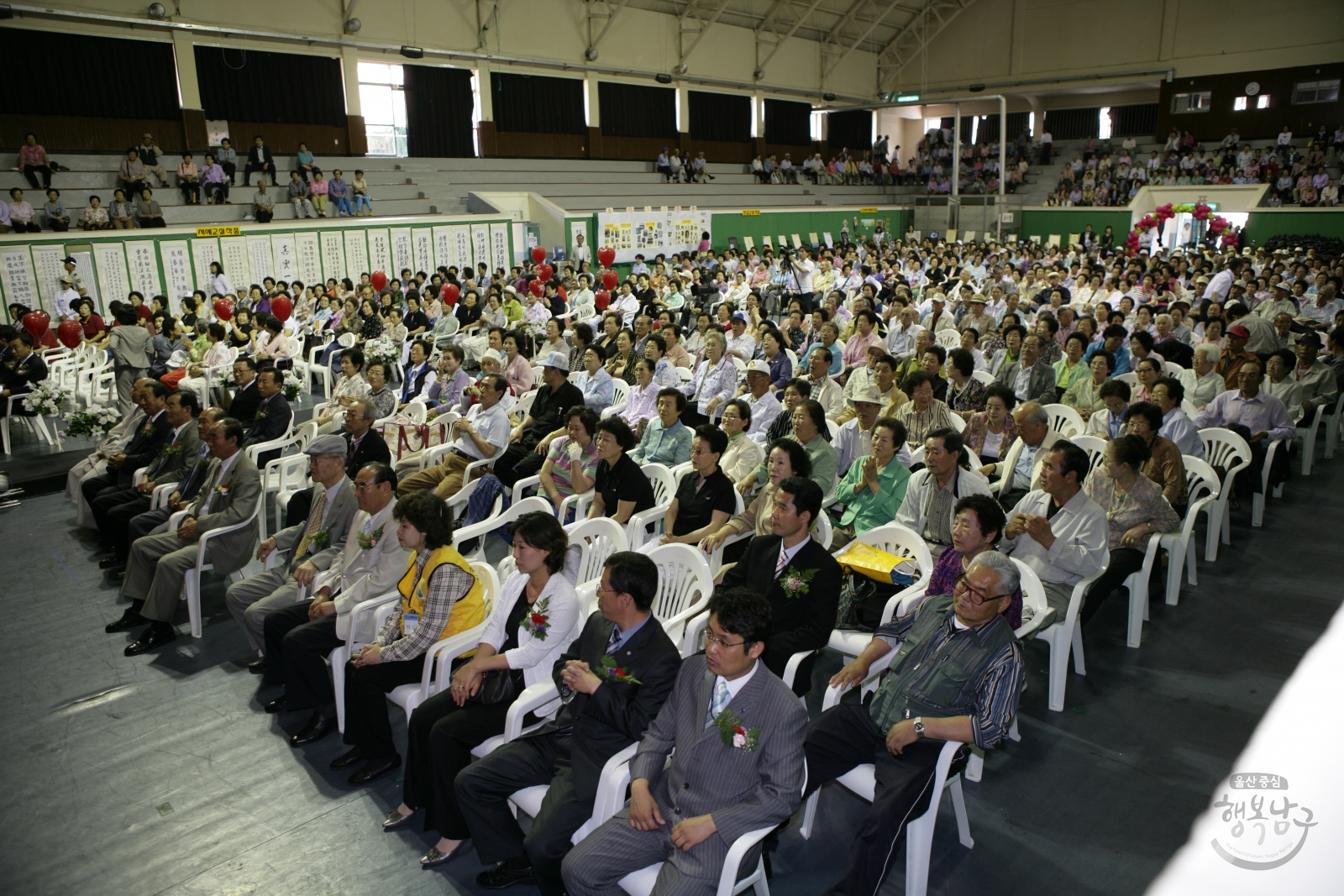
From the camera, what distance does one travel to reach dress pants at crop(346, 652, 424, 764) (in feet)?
10.7

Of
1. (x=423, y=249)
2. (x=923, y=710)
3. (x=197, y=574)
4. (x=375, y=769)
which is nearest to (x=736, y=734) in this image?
(x=923, y=710)

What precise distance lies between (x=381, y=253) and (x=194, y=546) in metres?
11.8

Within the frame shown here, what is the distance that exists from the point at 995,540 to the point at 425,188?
17.0m

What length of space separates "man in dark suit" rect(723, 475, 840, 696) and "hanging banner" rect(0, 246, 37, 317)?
40.4 feet

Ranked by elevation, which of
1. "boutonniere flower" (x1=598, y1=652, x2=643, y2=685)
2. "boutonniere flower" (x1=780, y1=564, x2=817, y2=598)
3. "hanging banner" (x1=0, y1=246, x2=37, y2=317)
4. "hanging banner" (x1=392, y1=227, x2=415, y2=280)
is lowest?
"boutonniere flower" (x1=598, y1=652, x2=643, y2=685)

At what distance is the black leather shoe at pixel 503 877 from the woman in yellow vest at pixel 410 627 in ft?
2.61

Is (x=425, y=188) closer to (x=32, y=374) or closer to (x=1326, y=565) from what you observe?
(x=32, y=374)

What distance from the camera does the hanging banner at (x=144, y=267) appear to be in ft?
40.3

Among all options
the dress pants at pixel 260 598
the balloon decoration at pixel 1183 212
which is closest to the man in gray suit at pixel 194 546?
the dress pants at pixel 260 598

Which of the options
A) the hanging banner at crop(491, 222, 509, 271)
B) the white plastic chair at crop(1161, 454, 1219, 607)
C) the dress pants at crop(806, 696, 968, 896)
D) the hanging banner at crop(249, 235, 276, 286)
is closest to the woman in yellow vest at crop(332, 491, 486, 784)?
the dress pants at crop(806, 696, 968, 896)

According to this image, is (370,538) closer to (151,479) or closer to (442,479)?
(442,479)

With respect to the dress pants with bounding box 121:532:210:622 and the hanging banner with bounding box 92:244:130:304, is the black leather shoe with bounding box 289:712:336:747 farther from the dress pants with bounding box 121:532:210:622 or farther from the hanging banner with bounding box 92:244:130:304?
the hanging banner with bounding box 92:244:130:304

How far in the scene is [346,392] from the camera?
6.50 metres

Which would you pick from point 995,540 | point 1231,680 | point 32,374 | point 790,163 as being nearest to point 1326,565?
point 1231,680
